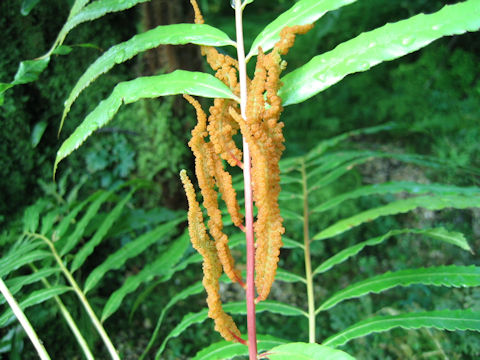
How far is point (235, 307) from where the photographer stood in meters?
1.41

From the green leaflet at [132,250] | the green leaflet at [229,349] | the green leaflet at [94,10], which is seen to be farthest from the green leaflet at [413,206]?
the green leaflet at [94,10]

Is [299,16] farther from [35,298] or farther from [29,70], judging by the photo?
[35,298]

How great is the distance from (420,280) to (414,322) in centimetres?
13

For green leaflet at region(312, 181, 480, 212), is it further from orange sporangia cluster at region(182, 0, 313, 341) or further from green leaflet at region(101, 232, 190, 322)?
orange sporangia cluster at region(182, 0, 313, 341)

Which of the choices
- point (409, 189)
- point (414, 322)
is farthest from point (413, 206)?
point (414, 322)

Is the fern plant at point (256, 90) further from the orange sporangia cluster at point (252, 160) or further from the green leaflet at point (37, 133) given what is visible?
the green leaflet at point (37, 133)

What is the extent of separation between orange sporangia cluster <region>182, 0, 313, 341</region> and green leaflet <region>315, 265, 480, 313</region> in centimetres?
54

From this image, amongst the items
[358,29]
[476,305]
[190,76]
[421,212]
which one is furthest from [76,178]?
[358,29]

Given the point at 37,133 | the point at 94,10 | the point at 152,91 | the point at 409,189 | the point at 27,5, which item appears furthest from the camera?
the point at 37,133

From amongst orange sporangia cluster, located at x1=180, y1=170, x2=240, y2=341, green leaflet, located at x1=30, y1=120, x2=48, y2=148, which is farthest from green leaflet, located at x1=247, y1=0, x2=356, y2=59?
green leaflet, located at x1=30, y1=120, x2=48, y2=148

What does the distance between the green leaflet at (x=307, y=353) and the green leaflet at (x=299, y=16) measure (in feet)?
1.85

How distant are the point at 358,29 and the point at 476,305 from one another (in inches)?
145

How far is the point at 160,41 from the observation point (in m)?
0.91

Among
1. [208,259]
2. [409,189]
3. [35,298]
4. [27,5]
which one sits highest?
[27,5]
